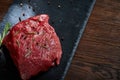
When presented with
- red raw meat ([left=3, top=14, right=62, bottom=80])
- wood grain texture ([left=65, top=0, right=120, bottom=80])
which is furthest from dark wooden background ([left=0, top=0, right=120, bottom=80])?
red raw meat ([left=3, top=14, right=62, bottom=80])

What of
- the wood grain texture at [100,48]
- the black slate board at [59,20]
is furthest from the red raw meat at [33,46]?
the wood grain texture at [100,48]

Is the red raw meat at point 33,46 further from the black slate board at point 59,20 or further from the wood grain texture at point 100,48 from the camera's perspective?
the wood grain texture at point 100,48

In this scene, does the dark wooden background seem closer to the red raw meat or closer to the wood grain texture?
the wood grain texture

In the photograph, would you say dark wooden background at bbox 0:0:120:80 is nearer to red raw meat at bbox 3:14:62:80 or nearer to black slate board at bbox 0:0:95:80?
black slate board at bbox 0:0:95:80

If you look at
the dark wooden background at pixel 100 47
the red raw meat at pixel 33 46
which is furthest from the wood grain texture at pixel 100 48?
the red raw meat at pixel 33 46

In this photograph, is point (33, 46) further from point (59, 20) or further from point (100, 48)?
point (100, 48)

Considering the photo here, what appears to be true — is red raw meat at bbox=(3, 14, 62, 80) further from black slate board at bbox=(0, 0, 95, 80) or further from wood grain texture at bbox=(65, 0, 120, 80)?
wood grain texture at bbox=(65, 0, 120, 80)
